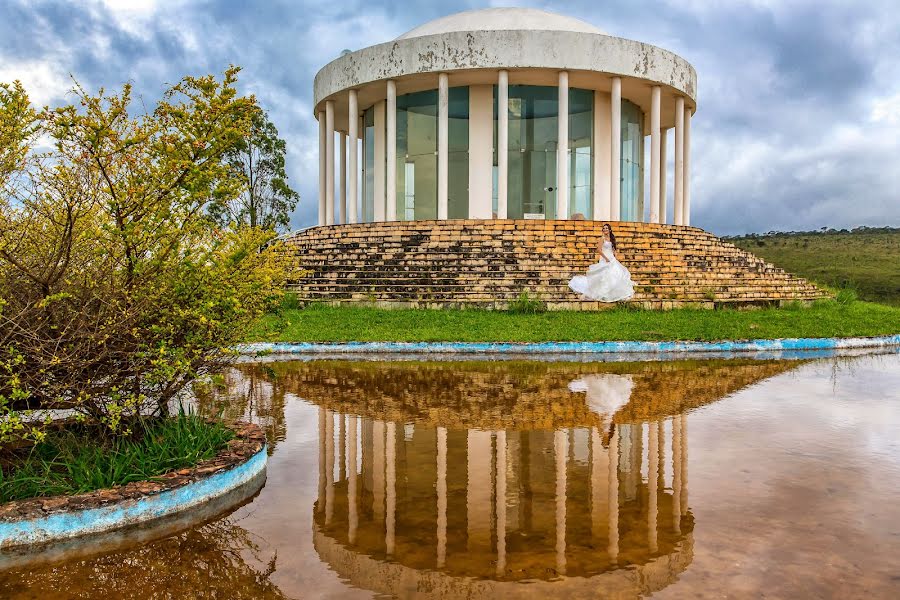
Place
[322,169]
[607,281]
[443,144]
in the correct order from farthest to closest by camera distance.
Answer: [322,169], [443,144], [607,281]

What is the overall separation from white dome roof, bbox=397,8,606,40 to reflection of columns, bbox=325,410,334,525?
22.1m

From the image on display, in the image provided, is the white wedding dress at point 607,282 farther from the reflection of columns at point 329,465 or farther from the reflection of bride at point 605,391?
the reflection of columns at point 329,465

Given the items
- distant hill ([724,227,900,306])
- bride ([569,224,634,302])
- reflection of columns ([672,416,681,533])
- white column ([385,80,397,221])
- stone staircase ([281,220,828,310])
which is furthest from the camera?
distant hill ([724,227,900,306])

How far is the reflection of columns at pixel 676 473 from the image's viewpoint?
4859mm

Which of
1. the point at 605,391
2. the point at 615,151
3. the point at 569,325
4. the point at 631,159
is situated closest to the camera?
the point at 605,391

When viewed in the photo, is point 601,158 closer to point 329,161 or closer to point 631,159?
point 631,159

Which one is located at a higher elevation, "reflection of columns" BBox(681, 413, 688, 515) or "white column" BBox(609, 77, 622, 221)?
"white column" BBox(609, 77, 622, 221)

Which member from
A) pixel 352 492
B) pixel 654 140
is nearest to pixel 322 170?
pixel 654 140

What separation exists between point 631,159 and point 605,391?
69.7 feet

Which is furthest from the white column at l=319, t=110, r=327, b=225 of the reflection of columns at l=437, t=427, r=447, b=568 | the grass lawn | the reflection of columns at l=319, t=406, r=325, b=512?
the reflection of columns at l=437, t=427, r=447, b=568

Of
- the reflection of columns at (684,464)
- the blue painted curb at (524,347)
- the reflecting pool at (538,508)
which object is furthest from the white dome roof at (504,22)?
the reflection of columns at (684,464)

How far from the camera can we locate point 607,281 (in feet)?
55.8

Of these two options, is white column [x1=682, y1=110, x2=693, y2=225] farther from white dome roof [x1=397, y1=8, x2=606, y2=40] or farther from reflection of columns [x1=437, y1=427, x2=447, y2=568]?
reflection of columns [x1=437, y1=427, x2=447, y2=568]

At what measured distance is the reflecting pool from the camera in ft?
13.0
